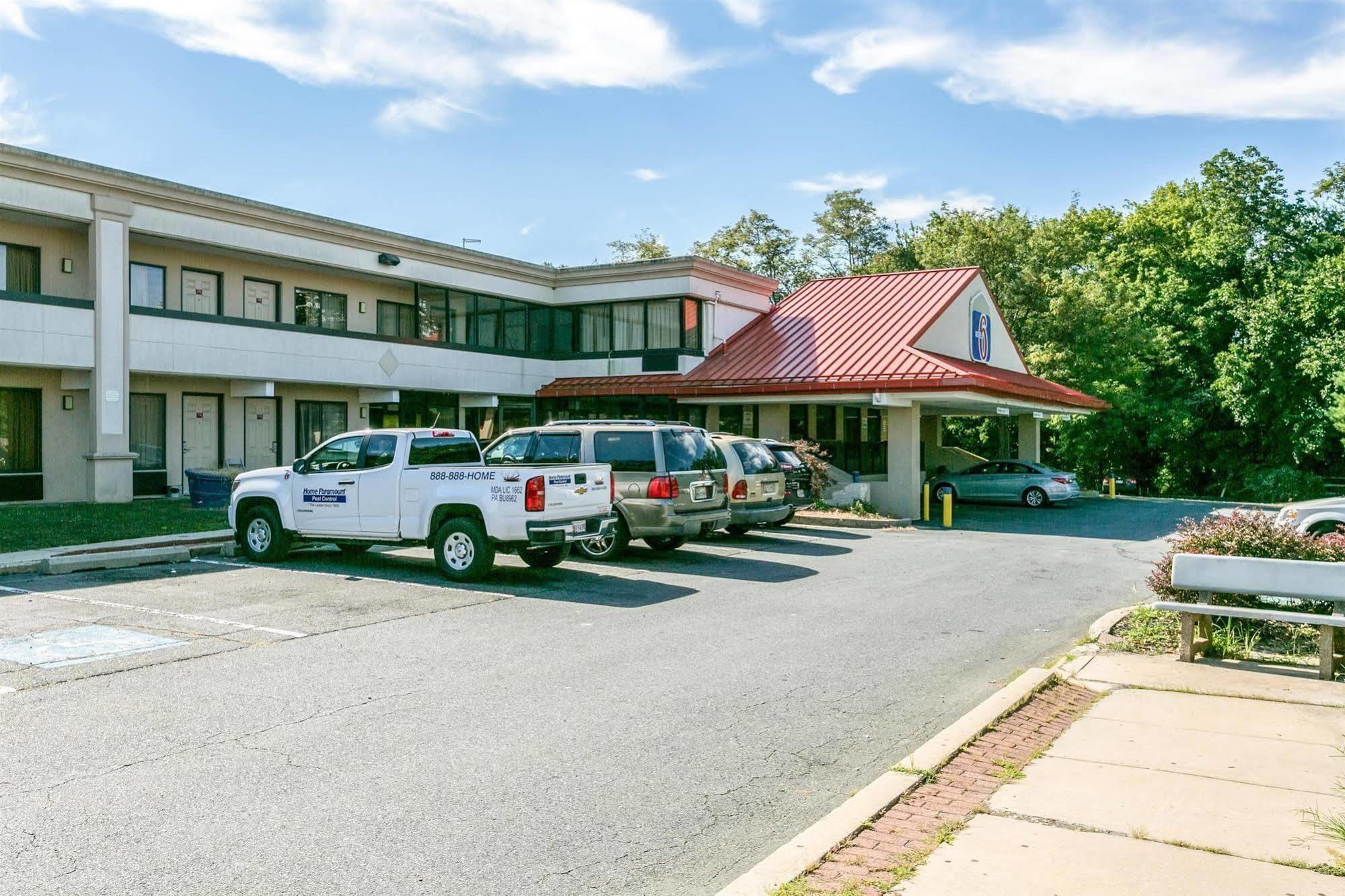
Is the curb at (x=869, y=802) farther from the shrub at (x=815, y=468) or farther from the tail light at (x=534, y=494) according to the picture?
the shrub at (x=815, y=468)

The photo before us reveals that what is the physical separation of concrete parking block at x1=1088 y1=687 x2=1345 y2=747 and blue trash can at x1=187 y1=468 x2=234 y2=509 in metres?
19.0

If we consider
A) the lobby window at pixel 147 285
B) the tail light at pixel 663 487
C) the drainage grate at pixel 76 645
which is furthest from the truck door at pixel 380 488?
the lobby window at pixel 147 285

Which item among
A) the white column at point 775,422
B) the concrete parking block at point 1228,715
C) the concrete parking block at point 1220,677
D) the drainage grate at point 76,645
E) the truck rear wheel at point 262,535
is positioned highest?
the white column at point 775,422

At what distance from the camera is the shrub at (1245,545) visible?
9.57 meters

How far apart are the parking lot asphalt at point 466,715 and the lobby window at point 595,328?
19139 millimetres

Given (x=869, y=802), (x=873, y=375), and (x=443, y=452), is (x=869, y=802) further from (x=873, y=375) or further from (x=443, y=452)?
(x=873, y=375)

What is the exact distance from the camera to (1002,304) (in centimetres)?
4194

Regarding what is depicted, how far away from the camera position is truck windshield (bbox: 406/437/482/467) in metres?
14.2

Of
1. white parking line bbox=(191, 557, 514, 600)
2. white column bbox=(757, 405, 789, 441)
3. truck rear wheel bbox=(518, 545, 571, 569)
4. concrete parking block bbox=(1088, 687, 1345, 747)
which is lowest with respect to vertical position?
concrete parking block bbox=(1088, 687, 1345, 747)

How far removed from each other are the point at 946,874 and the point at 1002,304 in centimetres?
3996

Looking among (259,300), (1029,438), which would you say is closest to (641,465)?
(259,300)

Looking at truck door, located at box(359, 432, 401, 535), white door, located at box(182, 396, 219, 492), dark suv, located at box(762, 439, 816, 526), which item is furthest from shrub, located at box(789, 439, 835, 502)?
white door, located at box(182, 396, 219, 492)

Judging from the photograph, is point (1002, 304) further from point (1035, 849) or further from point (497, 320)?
point (1035, 849)

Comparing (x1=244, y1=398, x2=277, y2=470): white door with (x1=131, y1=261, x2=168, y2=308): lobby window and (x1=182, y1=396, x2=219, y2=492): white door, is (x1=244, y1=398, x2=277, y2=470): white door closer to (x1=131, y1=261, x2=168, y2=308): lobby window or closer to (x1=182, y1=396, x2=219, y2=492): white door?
(x1=182, y1=396, x2=219, y2=492): white door
